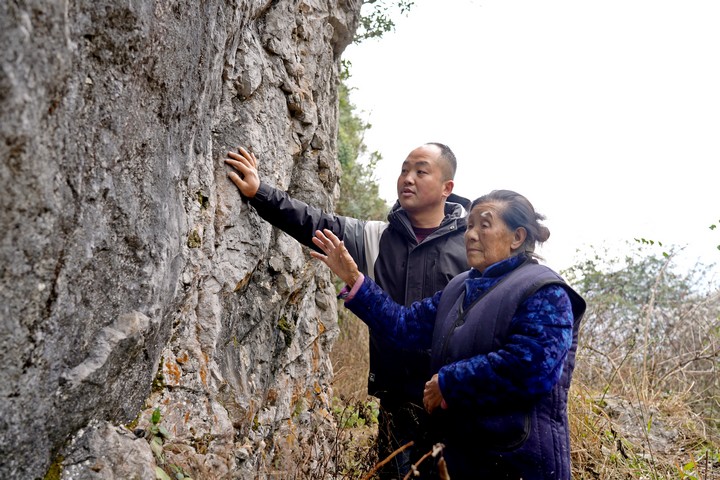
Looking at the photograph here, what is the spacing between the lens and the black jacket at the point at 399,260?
3594mm

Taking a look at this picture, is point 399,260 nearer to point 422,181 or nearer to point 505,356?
point 422,181

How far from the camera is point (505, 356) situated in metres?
2.58

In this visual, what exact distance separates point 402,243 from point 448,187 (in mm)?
529

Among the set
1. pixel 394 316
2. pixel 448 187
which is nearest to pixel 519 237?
pixel 394 316

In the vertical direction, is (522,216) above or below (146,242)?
above

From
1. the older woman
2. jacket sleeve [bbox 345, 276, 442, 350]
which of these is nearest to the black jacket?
jacket sleeve [bbox 345, 276, 442, 350]

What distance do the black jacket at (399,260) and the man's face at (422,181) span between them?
108 mm

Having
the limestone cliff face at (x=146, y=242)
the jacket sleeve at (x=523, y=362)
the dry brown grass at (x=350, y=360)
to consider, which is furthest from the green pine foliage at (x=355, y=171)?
the jacket sleeve at (x=523, y=362)

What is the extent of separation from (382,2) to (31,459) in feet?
26.6

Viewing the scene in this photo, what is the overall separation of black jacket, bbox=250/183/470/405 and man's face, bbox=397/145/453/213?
0.11 metres

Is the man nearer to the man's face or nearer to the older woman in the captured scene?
the man's face

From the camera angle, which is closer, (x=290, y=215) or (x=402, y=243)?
(x=290, y=215)

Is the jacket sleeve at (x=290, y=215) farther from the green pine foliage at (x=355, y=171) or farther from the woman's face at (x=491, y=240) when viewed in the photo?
the green pine foliage at (x=355, y=171)

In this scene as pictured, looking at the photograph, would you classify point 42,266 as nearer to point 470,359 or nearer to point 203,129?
point 203,129
